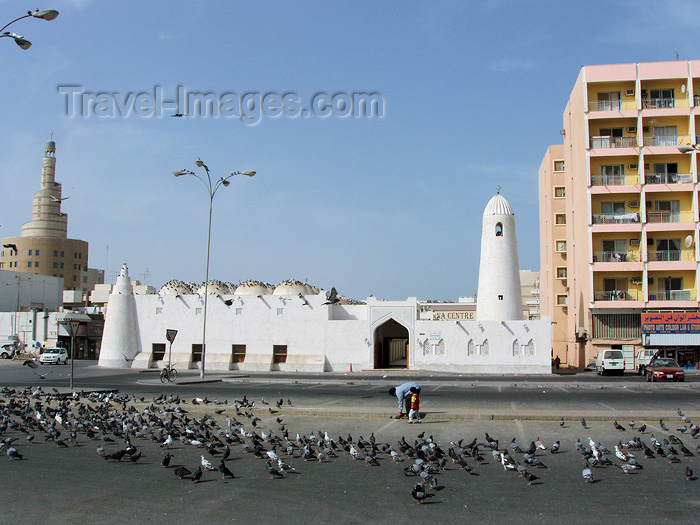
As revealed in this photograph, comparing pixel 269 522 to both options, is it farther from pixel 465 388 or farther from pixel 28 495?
pixel 465 388

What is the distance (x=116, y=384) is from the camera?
28.6 m

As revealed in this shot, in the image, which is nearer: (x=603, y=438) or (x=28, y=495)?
(x=28, y=495)

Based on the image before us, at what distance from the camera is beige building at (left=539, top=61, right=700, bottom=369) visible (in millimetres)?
43125

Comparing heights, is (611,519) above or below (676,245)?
below

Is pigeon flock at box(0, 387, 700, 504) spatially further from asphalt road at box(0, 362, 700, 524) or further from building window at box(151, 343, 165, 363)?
building window at box(151, 343, 165, 363)

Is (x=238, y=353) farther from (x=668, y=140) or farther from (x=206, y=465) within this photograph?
(x=206, y=465)

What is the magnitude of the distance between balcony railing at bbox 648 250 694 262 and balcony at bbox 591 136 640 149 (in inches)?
305

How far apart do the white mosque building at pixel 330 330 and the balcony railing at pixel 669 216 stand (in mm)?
9724

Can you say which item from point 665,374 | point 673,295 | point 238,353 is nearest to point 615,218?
point 673,295

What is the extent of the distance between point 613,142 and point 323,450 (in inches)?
1597

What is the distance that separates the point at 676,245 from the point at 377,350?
2221 cm

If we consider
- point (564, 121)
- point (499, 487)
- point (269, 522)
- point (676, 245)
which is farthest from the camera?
point (564, 121)

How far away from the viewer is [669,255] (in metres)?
43.9

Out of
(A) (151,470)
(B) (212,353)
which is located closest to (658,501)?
(A) (151,470)
